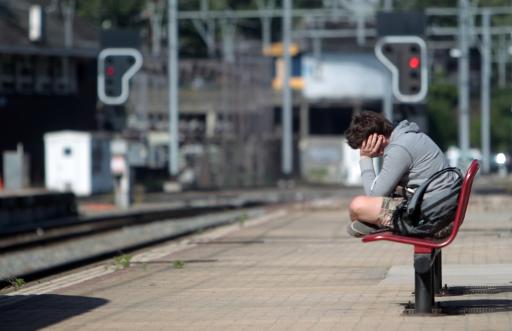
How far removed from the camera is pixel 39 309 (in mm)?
11258

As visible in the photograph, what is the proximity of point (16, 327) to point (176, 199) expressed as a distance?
36.1 m

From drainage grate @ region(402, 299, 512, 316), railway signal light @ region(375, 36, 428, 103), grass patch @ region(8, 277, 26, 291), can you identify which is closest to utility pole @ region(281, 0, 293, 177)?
railway signal light @ region(375, 36, 428, 103)

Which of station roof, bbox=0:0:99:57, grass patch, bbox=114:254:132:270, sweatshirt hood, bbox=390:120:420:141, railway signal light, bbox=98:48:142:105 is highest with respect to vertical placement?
station roof, bbox=0:0:99:57

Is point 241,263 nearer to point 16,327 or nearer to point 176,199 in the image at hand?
point 16,327

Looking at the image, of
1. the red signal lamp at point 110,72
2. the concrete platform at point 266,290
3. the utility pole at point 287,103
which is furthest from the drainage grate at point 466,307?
the utility pole at point 287,103

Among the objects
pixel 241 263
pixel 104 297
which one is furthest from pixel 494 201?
pixel 104 297

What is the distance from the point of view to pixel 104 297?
39.5 ft

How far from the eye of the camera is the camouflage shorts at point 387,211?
993 cm

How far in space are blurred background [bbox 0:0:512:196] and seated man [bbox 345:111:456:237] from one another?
2293cm

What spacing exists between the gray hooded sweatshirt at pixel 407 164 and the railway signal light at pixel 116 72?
24.4 m

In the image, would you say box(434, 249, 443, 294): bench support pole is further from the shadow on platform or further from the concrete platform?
the shadow on platform

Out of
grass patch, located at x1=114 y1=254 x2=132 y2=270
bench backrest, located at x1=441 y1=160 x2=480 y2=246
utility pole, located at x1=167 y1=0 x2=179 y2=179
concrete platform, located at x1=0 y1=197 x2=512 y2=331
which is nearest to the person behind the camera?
bench backrest, located at x1=441 y1=160 x2=480 y2=246

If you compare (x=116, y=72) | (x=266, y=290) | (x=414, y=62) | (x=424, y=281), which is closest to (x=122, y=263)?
(x=266, y=290)

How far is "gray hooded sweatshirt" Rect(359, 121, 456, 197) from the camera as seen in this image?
33.0 ft
